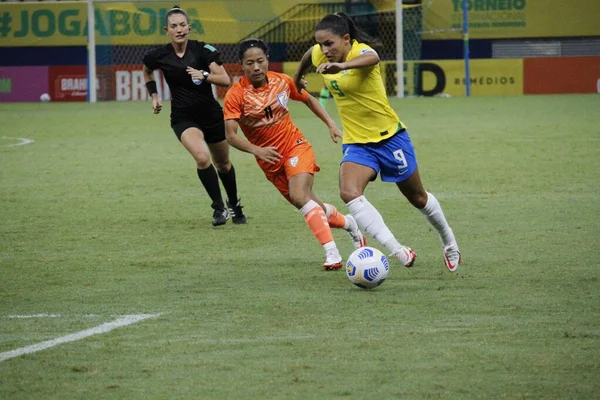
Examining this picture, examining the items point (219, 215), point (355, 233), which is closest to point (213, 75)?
point (219, 215)

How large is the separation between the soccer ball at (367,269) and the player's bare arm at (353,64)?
123 centimetres

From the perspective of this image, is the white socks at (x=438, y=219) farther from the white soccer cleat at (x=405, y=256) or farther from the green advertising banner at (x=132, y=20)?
the green advertising banner at (x=132, y=20)

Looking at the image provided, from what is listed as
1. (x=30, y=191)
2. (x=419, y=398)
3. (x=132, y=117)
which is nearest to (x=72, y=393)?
(x=419, y=398)

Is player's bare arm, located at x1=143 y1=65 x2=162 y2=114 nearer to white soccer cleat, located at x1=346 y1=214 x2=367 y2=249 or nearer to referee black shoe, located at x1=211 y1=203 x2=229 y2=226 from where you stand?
referee black shoe, located at x1=211 y1=203 x2=229 y2=226

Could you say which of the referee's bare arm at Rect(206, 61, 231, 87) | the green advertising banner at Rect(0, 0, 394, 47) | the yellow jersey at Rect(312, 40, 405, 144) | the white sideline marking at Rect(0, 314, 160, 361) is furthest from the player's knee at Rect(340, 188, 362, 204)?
the green advertising banner at Rect(0, 0, 394, 47)

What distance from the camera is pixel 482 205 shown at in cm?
1256

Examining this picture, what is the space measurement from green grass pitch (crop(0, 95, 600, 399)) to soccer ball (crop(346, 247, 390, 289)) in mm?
83

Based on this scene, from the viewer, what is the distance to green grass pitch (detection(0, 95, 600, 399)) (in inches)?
215

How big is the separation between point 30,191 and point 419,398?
10556mm

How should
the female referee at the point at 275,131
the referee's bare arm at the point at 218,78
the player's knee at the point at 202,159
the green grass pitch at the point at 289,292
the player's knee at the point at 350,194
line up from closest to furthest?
the green grass pitch at the point at 289,292
the player's knee at the point at 350,194
the female referee at the point at 275,131
the referee's bare arm at the point at 218,78
the player's knee at the point at 202,159

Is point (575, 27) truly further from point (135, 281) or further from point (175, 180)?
point (135, 281)

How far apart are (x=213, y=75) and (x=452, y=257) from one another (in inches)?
159

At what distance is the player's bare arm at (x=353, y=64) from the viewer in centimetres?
770

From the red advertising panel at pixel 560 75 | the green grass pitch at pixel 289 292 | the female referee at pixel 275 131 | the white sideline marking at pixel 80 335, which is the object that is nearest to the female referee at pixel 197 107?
the green grass pitch at pixel 289 292
